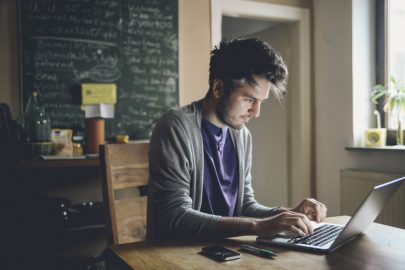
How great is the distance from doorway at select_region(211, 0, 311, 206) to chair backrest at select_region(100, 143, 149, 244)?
5.86ft

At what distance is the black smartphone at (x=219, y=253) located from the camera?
2.99 ft

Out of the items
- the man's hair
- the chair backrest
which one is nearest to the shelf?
the chair backrest

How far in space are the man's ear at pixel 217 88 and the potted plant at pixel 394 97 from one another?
5.92 feet

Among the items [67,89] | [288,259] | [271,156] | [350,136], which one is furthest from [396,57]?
[288,259]

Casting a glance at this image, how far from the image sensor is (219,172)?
1.49 metres

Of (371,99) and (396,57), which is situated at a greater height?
(396,57)

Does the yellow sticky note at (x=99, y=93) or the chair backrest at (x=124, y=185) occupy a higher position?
the yellow sticky note at (x=99, y=93)

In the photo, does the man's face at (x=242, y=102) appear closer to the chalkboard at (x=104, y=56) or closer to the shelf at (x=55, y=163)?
the shelf at (x=55, y=163)

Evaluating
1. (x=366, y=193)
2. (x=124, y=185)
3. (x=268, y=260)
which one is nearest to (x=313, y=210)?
(x=268, y=260)

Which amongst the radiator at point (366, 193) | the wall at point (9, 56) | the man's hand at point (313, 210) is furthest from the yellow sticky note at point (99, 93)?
the man's hand at point (313, 210)

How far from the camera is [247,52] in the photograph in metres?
1.40

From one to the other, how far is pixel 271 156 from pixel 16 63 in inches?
91.3

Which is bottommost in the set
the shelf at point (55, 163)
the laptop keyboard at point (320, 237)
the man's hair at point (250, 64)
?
the laptop keyboard at point (320, 237)

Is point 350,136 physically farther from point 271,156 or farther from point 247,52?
point 247,52
